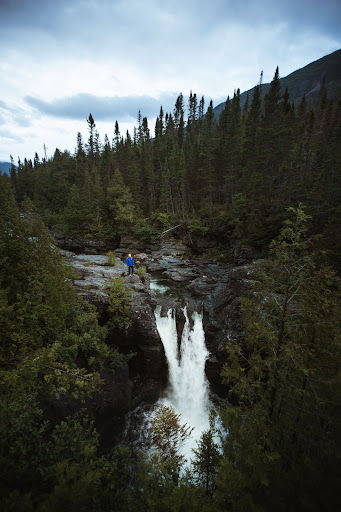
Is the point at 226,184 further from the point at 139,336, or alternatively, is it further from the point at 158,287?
the point at 139,336

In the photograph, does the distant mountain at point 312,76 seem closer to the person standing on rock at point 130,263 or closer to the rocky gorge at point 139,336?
the person standing on rock at point 130,263

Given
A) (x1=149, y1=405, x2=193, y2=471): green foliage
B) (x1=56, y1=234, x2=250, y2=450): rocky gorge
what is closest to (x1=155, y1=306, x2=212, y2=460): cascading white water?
(x1=149, y1=405, x2=193, y2=471): green foliage

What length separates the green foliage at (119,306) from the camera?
12618mm

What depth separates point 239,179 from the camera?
3972 centimetres

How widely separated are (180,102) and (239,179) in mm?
53512

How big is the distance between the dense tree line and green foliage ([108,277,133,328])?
2020 cm

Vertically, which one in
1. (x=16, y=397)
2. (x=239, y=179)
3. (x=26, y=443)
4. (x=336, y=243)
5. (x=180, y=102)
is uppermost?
(x=180, y=102)

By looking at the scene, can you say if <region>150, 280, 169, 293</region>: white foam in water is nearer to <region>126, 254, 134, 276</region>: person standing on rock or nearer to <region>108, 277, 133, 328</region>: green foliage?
<region>126, 254, 134, 276</region>: person standing on rock

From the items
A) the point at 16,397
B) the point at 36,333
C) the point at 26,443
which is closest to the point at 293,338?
the point at 26,443

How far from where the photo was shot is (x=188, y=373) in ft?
47.7

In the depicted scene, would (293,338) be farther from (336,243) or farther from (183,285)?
(183,285)

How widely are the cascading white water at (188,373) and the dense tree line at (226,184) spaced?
678 inches

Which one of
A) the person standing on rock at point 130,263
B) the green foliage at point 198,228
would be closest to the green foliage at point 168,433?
the person standing on rock at point 130,263

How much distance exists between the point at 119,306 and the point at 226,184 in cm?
3646
